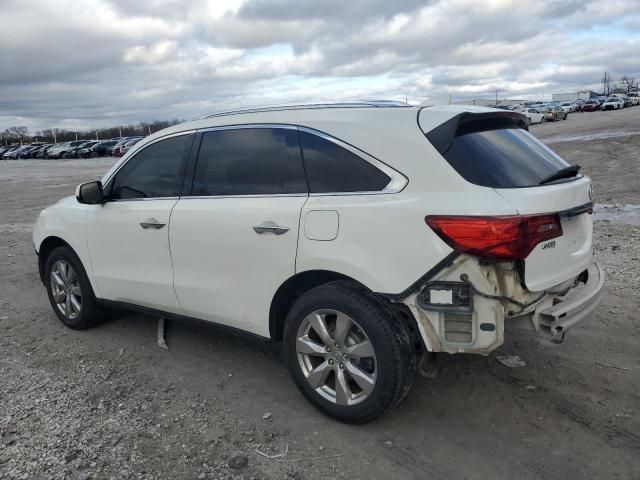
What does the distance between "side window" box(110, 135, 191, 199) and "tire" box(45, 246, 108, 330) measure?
2.89 ft

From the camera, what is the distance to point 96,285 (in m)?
4.82

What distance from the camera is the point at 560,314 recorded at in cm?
305

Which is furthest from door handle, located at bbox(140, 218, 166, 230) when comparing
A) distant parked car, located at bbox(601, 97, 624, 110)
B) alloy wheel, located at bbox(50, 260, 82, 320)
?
distant parked car, located at bbox(601, 97, 624, 110)

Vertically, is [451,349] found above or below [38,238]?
below

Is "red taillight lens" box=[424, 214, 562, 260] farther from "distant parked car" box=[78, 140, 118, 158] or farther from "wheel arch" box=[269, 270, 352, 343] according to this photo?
"distant parked car" box=[78, 140, 118, 158]

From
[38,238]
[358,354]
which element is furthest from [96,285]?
[358,354]

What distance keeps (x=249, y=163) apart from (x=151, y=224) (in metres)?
0.95

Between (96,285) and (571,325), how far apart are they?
3.74 meters

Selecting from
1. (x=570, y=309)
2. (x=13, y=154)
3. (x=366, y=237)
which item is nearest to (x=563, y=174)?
(x=570, y=309)

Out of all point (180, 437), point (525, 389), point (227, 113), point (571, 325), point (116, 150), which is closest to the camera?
point (571, 325)

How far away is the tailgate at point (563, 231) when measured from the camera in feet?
9.55

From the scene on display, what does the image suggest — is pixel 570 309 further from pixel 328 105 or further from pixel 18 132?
pixel 18 132

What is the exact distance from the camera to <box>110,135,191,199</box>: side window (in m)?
4.18

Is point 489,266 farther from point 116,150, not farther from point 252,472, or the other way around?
point 116,150
